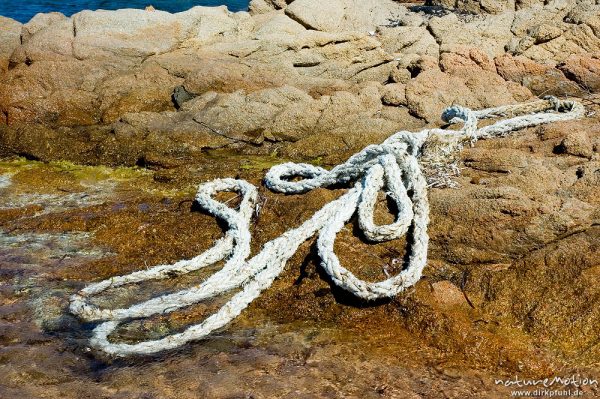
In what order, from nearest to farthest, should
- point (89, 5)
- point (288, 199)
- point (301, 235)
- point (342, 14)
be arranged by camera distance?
1. point (301, 235)
2. point (288, 199)
3. point (342, 14)
4. point (89, 5)

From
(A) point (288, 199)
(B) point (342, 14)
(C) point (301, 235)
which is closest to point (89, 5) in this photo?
(B) point (342, 14)

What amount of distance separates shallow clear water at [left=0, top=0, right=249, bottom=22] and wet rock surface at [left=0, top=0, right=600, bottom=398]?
920 centimetres

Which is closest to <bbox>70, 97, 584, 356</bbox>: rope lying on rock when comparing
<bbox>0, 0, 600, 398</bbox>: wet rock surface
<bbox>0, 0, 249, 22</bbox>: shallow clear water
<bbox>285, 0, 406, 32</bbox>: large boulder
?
<bbox>0, 0, 600, 398</bbox>: wet rock surface

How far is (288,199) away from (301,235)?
2.01 feet

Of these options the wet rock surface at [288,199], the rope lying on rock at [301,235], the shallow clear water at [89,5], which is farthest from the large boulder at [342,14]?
the shallow clear water at [89,5]

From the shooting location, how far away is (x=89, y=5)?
18922mm

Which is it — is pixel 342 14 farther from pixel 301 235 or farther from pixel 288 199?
pixel 301 235

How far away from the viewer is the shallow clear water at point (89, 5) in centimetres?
1803

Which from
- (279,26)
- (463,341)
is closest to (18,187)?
(463,341)

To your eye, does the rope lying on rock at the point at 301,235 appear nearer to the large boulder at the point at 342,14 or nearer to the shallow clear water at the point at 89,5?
the large boulder at the point at 342,14

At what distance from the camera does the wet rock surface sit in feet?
10.2

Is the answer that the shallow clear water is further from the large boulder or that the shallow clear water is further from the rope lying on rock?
the rope lying on rock

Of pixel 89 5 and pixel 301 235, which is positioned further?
pixel 89 5

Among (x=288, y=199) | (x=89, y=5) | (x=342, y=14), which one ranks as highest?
(x=342, y=14)
